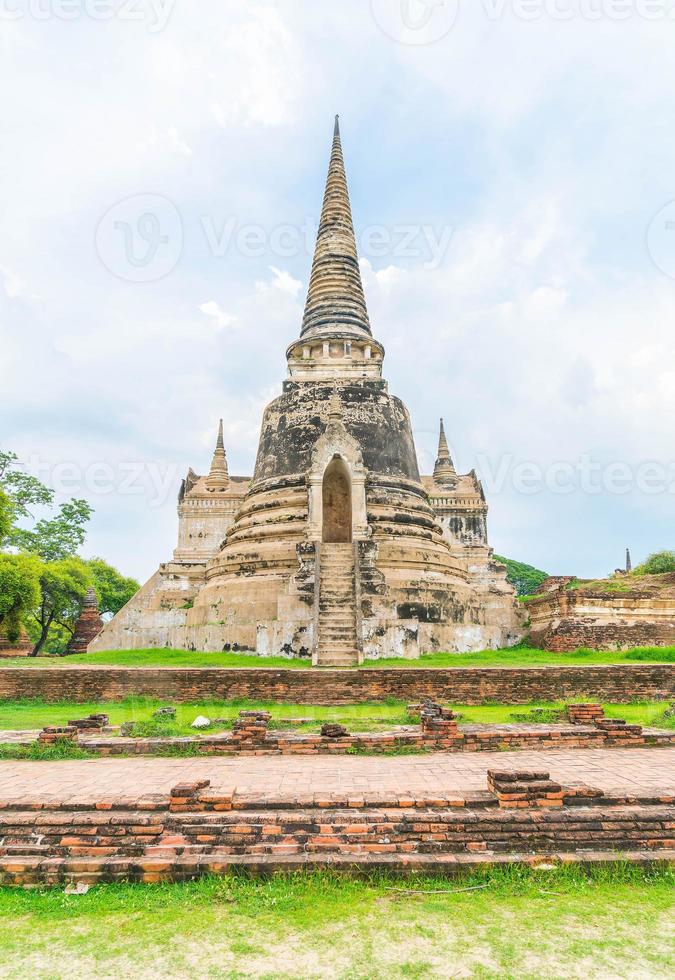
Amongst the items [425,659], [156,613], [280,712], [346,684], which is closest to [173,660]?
[156,613]

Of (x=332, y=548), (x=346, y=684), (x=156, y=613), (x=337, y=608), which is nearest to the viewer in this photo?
(x=346, y=684)

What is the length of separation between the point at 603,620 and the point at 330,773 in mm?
14055

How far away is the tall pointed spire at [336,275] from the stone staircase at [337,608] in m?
10.2

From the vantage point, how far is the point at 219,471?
34.5m

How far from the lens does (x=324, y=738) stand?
798cm

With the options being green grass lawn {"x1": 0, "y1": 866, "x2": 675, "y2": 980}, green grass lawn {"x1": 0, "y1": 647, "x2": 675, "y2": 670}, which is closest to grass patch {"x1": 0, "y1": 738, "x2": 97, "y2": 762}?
green grass lawn {"x1": 0, "y1": 866, "x2": 675, "y2": 980}

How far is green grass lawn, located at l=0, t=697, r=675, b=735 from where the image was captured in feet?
32.7

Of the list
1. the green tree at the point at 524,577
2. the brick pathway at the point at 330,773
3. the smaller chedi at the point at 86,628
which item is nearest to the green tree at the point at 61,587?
the smaller chedi at the point at 86,628

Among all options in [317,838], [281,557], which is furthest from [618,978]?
[281,557]

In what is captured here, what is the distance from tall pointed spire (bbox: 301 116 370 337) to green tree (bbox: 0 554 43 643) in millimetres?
14301

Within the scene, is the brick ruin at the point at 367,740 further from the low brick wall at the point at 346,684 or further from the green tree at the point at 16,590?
the green tree at the point at 16,590

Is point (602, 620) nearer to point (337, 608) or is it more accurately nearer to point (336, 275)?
point (337, 608)

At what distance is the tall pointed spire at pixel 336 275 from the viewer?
2541 centimetres

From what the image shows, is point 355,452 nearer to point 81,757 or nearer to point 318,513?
point 318,513
